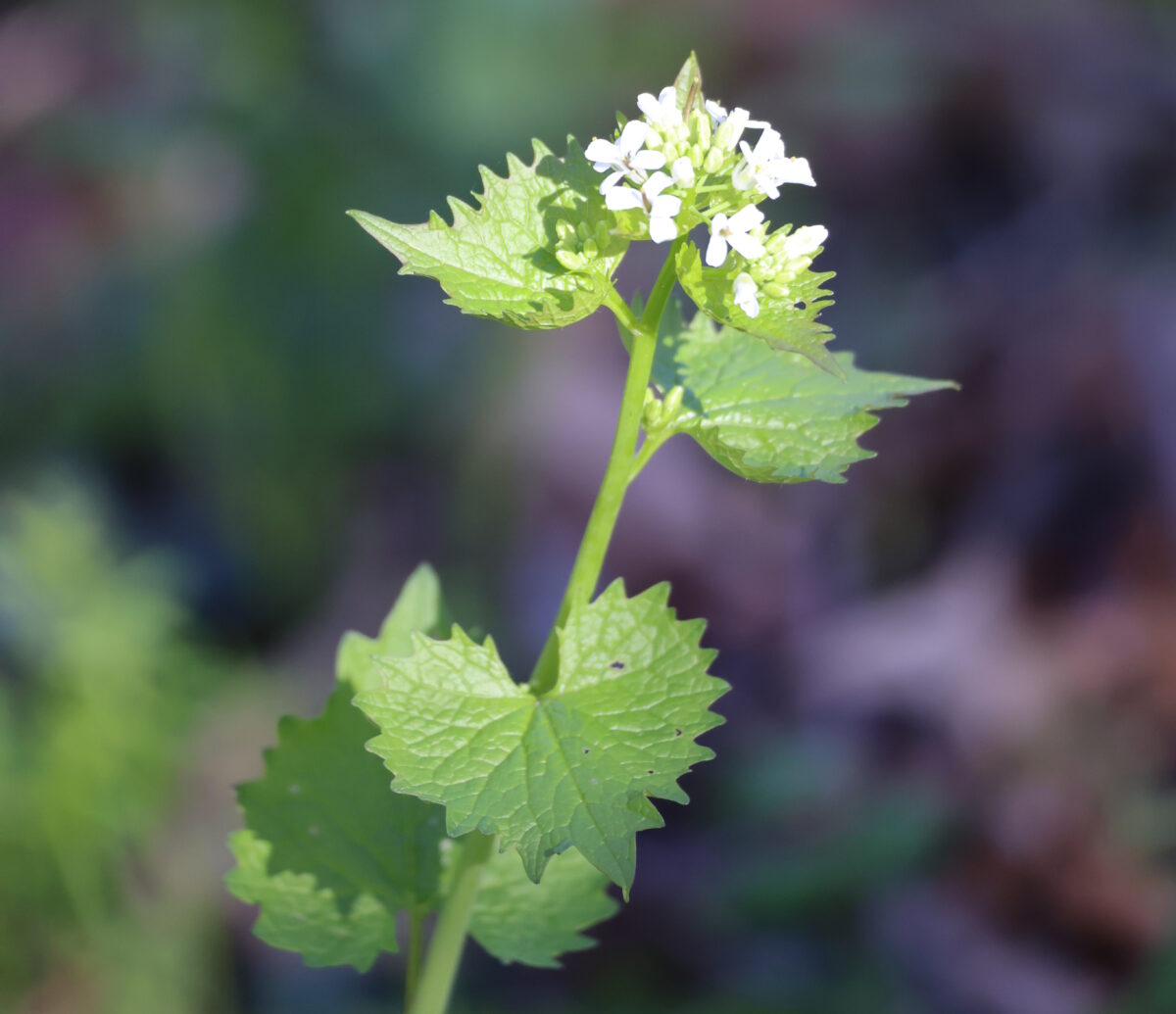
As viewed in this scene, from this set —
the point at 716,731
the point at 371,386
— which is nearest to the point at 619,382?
the point at 371,386

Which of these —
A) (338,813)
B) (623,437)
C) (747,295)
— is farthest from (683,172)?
(338,813)

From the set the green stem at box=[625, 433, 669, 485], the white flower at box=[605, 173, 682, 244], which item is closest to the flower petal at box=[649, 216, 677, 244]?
the white flower at box=[605, 173, 682, 244]

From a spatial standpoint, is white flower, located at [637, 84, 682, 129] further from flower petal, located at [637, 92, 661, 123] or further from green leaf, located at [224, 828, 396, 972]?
green leaf, located at [224, 828, 396, 972]

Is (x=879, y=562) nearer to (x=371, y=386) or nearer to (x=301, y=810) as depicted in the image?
(x=371, y=386)

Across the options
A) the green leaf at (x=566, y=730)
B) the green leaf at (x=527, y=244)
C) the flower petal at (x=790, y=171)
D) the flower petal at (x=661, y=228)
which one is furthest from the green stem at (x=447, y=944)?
the flower petal at (x=790, y=171)

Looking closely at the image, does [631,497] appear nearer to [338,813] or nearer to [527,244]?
[338,813]

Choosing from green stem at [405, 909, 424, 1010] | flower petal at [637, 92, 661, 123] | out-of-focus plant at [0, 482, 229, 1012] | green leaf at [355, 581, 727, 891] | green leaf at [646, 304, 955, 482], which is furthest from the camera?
out-of-focus plant at [0, 482, 229, 1012]
